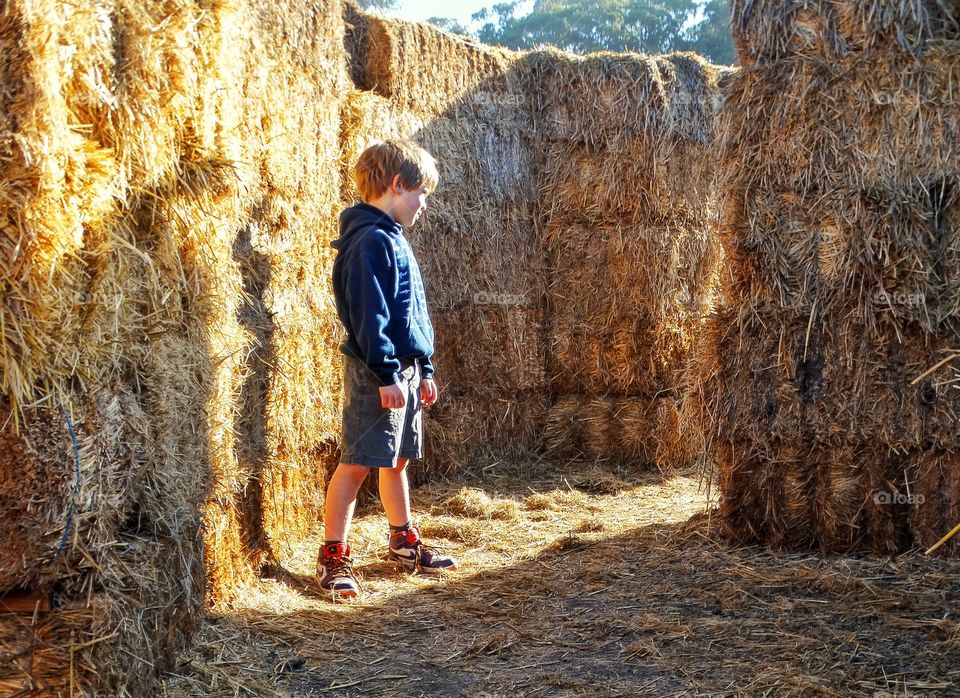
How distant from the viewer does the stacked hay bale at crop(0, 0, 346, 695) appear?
241 centimetres

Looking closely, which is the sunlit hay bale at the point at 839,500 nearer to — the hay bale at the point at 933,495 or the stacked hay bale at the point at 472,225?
the hay bale at the point at 933,495

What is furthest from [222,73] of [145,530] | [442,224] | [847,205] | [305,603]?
[442,224]

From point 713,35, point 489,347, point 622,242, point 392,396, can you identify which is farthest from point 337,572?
point 713,35

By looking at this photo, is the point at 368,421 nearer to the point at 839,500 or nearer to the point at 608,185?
the point at 839,500

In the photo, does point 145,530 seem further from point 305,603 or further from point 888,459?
point 888,459

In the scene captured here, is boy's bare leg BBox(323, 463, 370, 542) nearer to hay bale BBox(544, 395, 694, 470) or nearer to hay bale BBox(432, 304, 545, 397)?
hay bale BBox(432, 304, 545, 397)

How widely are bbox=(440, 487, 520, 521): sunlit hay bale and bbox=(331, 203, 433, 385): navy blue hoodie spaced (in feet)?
5.05

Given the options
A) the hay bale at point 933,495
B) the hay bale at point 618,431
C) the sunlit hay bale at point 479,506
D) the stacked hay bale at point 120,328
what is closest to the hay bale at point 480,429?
the hay bale at point 618,431

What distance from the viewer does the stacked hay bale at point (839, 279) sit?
407 centimetres

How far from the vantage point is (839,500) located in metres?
4.27

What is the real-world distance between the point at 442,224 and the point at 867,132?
Result: 9.23 feet

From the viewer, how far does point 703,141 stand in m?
6.83

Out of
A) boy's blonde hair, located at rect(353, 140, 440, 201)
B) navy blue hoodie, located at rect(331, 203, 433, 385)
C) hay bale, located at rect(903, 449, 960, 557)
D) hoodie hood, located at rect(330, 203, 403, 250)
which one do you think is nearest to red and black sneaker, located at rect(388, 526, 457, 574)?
navy blue hoodie, located at rect(331, 203, 433, 385)

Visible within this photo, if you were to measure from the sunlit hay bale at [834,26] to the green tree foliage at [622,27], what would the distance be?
2719 centimetres
